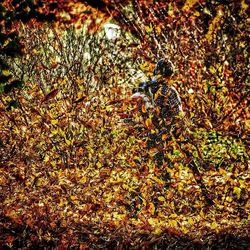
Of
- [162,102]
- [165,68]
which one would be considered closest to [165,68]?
[165,68]

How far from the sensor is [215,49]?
30.6ft

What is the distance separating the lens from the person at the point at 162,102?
6.74 metres

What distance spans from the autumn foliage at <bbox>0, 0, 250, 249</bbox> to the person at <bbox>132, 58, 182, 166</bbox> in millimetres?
149

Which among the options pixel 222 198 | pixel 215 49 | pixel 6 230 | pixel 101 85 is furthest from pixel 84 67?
pixel 6 230

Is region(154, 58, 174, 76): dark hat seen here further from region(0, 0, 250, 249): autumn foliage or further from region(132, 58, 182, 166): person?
region(0, 0, 250, 249): autumn foliage

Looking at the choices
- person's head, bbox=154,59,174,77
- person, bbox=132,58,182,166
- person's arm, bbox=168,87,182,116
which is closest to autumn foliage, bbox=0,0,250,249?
person, bbox=132,58,182,166

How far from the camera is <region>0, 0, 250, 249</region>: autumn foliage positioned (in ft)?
18.8

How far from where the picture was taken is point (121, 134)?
8.97 metres

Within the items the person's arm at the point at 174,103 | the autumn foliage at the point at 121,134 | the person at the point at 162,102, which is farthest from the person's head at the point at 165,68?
the autumn foliage at the point at 121,134

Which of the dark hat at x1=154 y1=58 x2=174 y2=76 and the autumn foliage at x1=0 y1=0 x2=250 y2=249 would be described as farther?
the dark hat at x1=154 y1=58 x2=174 y2=76

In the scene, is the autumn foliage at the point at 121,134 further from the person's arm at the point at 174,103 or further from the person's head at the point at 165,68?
the person's head at the point at 165,68

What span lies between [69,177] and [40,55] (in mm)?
5335

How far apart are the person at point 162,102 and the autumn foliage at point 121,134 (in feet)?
0.49

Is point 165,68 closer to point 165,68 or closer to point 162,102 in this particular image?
point 165,68
